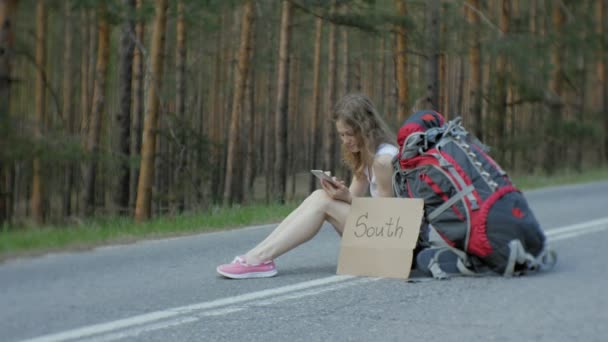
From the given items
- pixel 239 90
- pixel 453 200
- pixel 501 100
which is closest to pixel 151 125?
pixel 239 90

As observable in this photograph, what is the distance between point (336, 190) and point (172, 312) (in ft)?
5.49

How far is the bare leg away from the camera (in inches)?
243

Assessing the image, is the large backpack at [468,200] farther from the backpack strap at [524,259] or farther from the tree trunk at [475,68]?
the tree trunk at [475,68]

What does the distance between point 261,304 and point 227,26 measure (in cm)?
3124

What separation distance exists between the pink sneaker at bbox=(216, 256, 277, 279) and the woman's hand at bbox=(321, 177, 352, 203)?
0.65 metres

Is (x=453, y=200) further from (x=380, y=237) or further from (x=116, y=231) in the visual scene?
(x=116, y=231)

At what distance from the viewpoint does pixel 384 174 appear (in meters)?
6.27

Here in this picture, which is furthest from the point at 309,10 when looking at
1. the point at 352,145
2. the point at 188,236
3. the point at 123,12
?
the point at 352,145

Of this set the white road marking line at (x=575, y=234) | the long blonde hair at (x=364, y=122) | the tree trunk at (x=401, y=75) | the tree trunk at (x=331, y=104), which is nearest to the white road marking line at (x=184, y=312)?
the long blonde hair at (x=364, y=122)

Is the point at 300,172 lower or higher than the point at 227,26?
lower

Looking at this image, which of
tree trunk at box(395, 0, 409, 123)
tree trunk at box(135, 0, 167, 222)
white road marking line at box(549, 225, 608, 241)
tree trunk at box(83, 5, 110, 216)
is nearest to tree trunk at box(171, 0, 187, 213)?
tree trunk at box(135, 0, 167, 222)

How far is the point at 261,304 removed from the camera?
5.26 m

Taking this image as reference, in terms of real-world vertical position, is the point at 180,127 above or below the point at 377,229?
above

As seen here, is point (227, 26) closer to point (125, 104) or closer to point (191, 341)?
point (125, 104)
